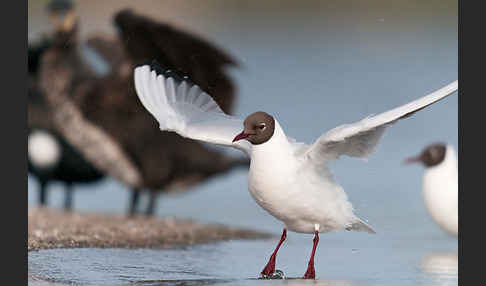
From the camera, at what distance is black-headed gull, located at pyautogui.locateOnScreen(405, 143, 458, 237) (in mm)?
7484

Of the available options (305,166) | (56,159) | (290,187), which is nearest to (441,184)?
(305,166)

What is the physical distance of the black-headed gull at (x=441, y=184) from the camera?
7484 millimetres

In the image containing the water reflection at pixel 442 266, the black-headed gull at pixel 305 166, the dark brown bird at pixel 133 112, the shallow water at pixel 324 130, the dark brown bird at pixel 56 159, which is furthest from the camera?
the dark brown bird at pixel 56 159

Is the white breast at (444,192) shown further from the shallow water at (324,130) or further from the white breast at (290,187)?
the white breast at (290,187)

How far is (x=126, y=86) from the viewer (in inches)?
346

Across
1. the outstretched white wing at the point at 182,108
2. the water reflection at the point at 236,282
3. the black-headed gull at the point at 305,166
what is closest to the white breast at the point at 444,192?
the black-headed gull at the point at 305,166

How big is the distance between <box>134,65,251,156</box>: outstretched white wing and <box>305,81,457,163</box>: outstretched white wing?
562 mm

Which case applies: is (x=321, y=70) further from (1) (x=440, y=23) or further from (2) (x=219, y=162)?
(1) (x=440, y=23)

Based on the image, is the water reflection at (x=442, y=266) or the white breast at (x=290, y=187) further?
the water reflection at (x=442, y=266)

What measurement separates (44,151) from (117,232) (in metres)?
3.95

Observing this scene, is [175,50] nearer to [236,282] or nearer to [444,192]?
[444,192]

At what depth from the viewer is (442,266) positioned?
5.48m

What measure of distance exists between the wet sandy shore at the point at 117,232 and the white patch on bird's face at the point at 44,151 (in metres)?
1.98

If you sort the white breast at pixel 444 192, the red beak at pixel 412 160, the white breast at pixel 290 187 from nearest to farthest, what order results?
the white breast at pixel 290 187, the white breast at pixel 444 192, the red beak at pixel 412 160
